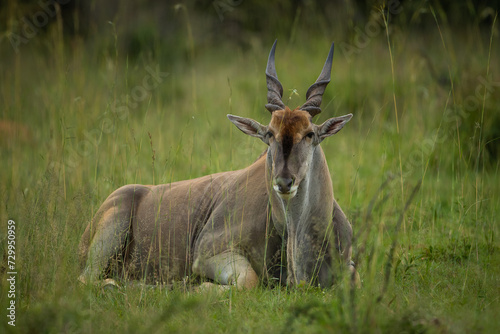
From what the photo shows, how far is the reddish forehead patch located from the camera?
4.74 meters

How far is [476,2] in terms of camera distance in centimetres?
1398

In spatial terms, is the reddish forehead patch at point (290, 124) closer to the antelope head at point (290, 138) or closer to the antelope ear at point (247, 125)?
the antelope head at point (290, 138)

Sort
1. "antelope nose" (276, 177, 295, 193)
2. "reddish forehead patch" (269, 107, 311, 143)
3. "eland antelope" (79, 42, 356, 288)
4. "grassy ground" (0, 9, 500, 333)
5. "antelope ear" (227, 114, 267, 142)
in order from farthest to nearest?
"antelope ear" (227, 114, 267, 142) → "eland antelope" (79, 42, 356, 288) → "reddish forehead patch" (269, 107, 311, 143) → "antelope nose" (276, 177, 295, 193) → "grassy ground" (0, 9, 500, 333)

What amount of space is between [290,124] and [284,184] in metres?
0.54

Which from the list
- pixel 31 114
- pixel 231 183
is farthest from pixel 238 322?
pixel 31 114

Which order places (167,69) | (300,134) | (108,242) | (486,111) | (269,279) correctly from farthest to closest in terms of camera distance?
(167,69) < (486,111) < (108,242) < (269,279) < (300,134)

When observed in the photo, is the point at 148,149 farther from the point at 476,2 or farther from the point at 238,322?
the point at 476,2

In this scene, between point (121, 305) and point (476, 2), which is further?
point (476, 2)

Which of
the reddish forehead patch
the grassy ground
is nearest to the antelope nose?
the reddish forehead patch

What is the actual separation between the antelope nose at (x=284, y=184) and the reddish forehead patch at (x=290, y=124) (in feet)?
1.19

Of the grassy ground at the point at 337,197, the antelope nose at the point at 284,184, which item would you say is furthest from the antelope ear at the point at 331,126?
the antelope nose at the point at 284,184

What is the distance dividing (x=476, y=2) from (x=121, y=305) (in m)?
12.3

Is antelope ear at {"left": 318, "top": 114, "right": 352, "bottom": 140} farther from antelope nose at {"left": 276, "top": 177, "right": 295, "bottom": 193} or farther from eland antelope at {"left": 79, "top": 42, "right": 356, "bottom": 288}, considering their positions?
antelope nose at {"left": 276, "top": 177, "right": 295, "bottom": 193}

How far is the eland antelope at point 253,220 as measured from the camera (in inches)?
191
